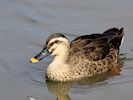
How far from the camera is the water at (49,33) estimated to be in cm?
1047

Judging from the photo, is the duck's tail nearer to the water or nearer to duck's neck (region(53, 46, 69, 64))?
the water

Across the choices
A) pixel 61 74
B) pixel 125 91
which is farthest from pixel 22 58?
pixel 125 91

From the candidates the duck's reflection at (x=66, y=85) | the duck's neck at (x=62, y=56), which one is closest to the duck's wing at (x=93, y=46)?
the duck's neck at (x=62, y=56)

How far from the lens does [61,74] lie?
1093 cm

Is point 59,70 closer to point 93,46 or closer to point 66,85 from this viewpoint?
Result: point 66,85

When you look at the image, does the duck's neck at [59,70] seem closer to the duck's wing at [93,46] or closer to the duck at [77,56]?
the duck at [77,56]

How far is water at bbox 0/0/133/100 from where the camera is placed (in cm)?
1047

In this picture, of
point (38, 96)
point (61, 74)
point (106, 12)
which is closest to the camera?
point (38, 96)

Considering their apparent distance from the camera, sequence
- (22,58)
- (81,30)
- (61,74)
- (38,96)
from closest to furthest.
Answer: (38,96), (61,74), (22,58), (81,30)

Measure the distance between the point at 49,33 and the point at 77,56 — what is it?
5.75ft

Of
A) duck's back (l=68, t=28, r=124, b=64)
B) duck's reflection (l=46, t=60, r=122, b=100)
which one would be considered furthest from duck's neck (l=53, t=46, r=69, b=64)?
duck's reflection (l=46, t=60, r=122, b=100)

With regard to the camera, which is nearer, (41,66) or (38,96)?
(38,96)

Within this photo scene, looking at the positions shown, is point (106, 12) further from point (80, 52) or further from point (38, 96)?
point (38, 96)

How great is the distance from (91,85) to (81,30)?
2.29m
